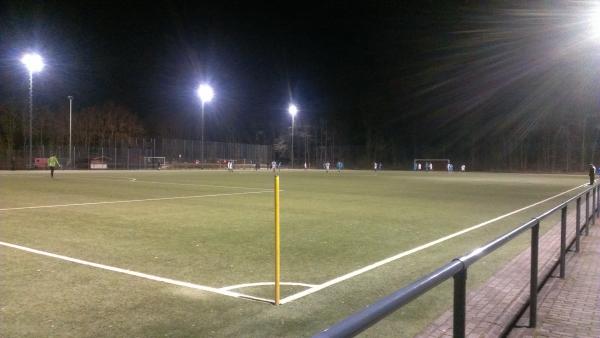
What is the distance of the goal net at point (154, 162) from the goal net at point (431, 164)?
135 feet

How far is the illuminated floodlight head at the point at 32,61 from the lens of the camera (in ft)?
143

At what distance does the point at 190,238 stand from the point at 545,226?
9026 mm

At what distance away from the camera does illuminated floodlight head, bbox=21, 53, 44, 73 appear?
4372cm

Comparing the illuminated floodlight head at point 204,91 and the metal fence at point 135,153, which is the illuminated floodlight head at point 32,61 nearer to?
the metal fence at point 135,153

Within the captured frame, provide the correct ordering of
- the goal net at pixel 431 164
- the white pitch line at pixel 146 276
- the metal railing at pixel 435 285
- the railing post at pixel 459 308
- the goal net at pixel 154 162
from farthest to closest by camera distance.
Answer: the goal net at pixel 431 164 < the goal net at pixel 154 162 < the white pitch line at pixel 146 276 < the railing post at pixel 459 308 < the metal railing at pixel 435 285

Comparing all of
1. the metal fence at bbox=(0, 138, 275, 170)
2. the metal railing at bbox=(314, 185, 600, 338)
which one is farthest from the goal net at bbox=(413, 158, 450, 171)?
the metal railing at bbox=(314, 185, 600, 338)

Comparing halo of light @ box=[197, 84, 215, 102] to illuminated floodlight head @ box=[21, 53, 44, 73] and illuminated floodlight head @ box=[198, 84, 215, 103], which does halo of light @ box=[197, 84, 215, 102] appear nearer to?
illuminated floodlight head @ box=[198, 84, 215, 103]

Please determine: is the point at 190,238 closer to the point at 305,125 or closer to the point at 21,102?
the point at 21,102

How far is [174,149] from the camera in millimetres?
71375

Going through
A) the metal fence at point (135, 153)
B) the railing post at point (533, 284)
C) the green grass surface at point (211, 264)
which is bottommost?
the green grass surface at point (211, 264)

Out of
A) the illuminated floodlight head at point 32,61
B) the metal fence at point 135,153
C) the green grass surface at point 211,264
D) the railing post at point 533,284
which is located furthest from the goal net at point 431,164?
the railing post at point 533,284

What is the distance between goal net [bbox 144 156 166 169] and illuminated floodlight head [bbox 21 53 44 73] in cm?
2162

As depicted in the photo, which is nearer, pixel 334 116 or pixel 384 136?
pixel 384 136

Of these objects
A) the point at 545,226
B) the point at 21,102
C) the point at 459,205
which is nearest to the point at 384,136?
the point at 21,102
